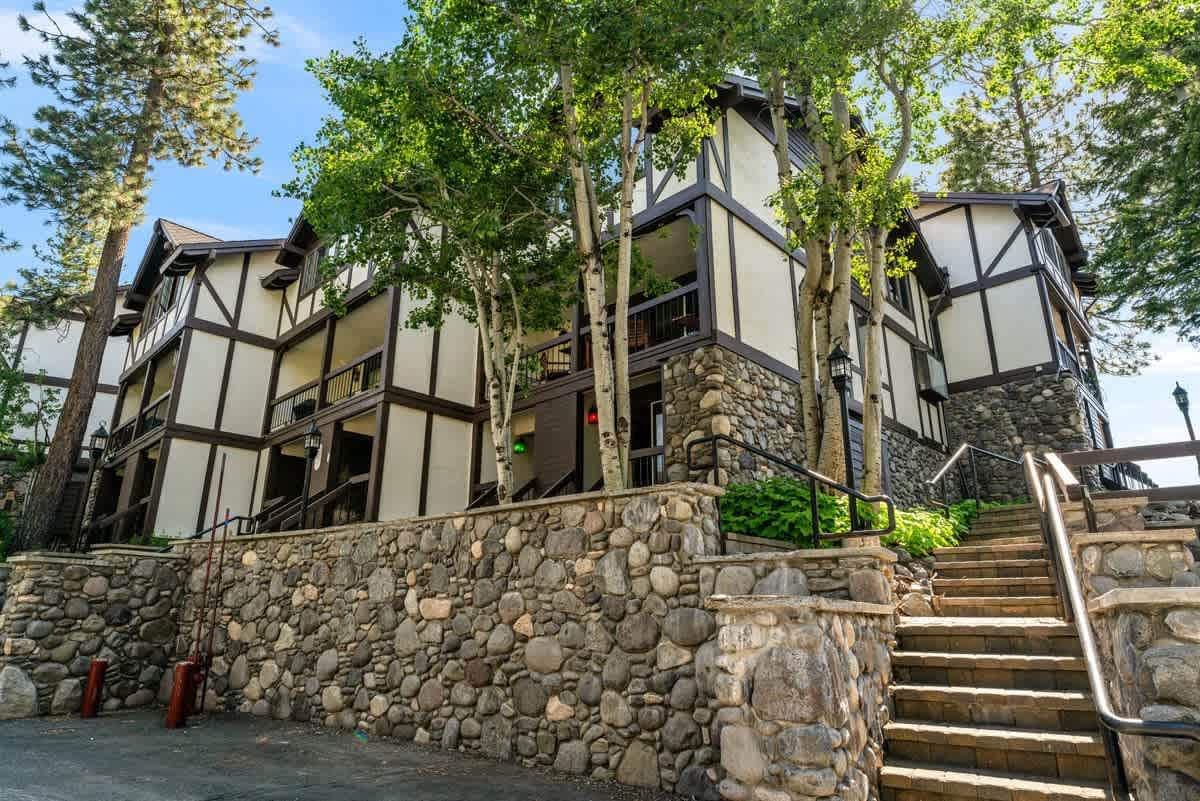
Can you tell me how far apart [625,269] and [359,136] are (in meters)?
4.16

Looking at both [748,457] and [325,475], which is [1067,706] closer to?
[748,457]

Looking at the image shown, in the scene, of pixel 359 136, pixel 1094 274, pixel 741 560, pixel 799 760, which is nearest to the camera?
pixel 799 760

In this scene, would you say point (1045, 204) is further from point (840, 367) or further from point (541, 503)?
point (541, 503)

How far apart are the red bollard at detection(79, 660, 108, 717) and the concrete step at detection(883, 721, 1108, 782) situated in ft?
32.4

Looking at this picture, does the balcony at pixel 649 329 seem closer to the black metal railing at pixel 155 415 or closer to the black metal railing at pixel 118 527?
the black metal railing at pixel 118 527

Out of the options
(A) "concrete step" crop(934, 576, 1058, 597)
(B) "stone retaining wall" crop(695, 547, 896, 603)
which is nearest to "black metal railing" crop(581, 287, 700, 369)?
(A) "concrete step" crop(934, 576, 1058, 597)

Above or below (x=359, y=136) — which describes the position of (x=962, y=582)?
below

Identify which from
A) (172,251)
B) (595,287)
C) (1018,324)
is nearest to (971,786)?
(595,287)

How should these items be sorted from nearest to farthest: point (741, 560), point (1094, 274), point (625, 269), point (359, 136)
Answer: point (741, 560)
point (625, 269)
point (359, 136)
point (1094, 274)

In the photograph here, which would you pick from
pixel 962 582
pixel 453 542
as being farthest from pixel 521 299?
pixel 962 582

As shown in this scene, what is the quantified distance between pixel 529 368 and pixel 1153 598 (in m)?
8.17

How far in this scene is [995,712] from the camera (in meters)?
4.20

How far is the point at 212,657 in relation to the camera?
366 inches

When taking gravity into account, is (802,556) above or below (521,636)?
above
